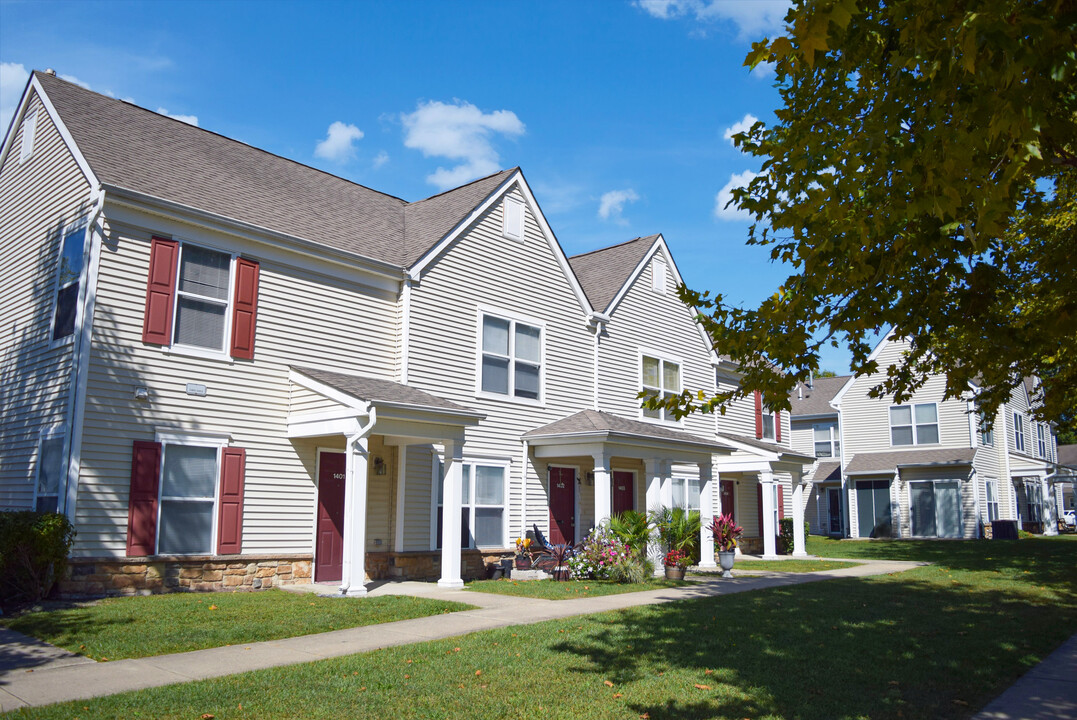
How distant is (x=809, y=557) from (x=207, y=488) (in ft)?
60.5

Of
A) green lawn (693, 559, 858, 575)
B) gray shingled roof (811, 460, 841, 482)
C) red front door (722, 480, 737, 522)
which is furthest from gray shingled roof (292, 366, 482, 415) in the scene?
gray shingled roof (811, 460, 841, 482)

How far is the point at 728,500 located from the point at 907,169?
23.0 m

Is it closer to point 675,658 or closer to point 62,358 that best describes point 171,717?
point 675,658

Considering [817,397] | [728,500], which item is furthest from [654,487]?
[817,397]

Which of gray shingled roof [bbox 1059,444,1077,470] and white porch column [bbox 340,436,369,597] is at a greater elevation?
gray shingled roof [bbox 1059,444,1077,470]

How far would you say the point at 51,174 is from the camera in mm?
14586

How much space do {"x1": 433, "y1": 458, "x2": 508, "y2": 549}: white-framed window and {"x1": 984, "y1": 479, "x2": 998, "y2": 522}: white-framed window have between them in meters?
26.7

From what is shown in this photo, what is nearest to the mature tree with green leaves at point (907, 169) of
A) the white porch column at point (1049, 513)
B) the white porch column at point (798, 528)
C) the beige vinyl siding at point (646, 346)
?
the beige vinyl siding at point (646, 346)

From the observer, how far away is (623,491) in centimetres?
2172

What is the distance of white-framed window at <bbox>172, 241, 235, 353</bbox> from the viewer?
13430 mm

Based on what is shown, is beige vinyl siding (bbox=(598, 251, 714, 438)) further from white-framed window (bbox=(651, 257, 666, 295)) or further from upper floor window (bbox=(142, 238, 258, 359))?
upper floor window (bbox=(142, 238, 258, 359))

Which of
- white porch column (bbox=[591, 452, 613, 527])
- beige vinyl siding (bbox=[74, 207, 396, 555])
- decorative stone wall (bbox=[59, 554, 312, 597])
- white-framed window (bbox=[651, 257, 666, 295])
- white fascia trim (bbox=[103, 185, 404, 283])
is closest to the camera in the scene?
decorative stone wall (bbox=[59, 554, 312, 597])

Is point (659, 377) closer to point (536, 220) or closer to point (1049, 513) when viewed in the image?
point (536, 220)

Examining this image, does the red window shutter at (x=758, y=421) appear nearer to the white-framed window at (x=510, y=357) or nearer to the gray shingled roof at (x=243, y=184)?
the white-framed window at (x=510, y=357)
